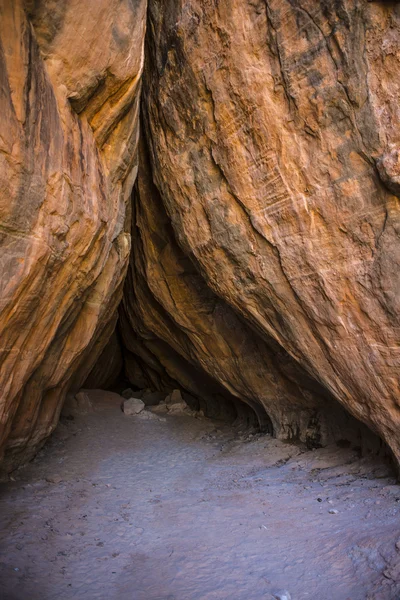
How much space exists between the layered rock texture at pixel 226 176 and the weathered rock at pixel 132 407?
4774 millimetres

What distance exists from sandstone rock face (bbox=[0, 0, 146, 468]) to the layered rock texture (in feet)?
0.08

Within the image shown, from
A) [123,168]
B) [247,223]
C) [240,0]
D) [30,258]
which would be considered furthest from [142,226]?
[30,258]

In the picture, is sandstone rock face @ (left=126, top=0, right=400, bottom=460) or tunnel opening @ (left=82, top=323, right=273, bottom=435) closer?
sandstone rock face @ (left=126, top=0, right=400, bottom=460)

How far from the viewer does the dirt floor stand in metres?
4.17

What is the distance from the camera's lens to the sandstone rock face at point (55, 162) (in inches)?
175

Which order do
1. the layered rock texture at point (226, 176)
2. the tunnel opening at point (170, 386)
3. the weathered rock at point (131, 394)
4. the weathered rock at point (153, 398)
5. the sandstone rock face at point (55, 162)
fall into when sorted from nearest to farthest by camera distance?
the sandstone rock face at point (55, 162), the layered rock texture at point (226, 176), the tunnel opening at point (170, 386), the weathered rock at point (153, 398), the weathered rock at point (131, 394)

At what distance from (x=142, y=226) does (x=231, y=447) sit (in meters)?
5.80

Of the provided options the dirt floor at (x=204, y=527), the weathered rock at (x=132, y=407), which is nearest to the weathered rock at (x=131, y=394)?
the weathered rock at (x=132, y=407)

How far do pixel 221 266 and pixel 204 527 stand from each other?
14.7 feet

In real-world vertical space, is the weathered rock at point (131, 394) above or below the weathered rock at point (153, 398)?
below

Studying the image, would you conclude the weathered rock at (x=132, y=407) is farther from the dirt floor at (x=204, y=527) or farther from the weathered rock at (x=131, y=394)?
the dirt floor at (x=204, y=527)

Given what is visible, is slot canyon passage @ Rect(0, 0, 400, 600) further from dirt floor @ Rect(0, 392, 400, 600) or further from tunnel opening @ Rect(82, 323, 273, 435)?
tunnel opening @ Rect(82, 323, 273, 435)

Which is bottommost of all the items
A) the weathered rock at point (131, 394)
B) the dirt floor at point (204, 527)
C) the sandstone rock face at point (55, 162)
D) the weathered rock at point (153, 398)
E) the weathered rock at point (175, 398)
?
the weathered rock at point (131, 394)

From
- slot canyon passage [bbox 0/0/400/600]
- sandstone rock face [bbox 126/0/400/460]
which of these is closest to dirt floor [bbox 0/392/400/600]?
slot canyon passage [bbox 0/0/400/600]
